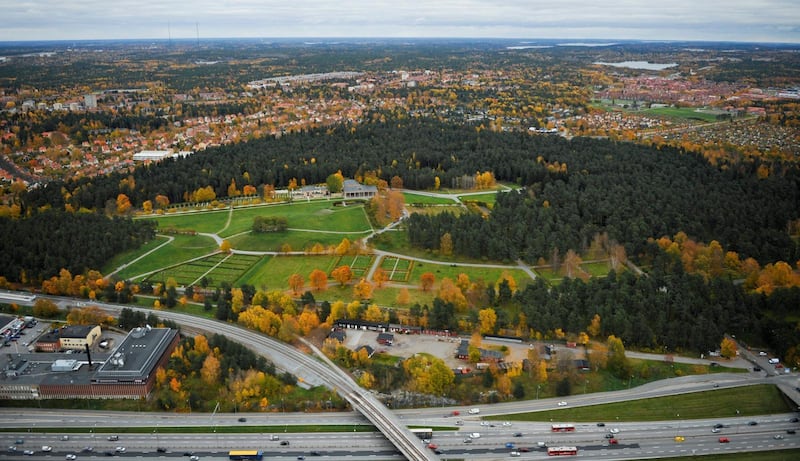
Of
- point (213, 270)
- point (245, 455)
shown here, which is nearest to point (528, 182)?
point (213, 270)

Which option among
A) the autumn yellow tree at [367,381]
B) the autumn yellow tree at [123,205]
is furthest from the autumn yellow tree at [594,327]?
the autumn yellow tree at [123,205]

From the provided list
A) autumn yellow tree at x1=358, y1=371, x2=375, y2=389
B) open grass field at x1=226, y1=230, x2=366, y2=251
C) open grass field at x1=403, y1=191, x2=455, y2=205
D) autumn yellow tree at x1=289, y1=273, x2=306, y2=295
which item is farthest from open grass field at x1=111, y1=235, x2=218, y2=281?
autumn yellow tree at x1=358, y1=371, x2=375, y2=389

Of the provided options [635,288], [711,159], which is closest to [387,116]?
[711,159]

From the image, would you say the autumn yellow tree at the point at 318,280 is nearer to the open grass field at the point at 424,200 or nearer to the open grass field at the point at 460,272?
the open grass field at the point at 460,272

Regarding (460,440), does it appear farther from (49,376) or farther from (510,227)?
(510,227)

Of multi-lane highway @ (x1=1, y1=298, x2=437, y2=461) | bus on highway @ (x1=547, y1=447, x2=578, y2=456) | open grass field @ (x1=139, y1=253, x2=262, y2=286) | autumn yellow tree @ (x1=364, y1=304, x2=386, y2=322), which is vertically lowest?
bus on highway @ (x1=547, y1=447, x2=578, y2=456)

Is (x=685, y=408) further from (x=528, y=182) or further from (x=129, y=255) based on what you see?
(x=129, y=255)

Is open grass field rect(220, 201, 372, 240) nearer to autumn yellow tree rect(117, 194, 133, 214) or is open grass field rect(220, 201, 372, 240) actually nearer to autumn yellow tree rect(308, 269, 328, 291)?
autumn yellow tree rect(117, 194, 133, 214)
